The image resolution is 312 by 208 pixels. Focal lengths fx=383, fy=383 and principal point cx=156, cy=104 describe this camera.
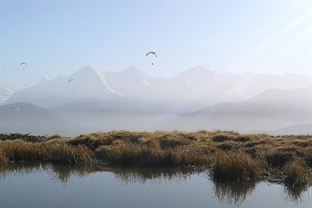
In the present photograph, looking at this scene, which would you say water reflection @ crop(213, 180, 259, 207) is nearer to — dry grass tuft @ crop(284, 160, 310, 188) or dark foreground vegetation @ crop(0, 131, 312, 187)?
dark foreground vegetation @ crop(0, 131, 312, 187)

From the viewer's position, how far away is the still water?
1454 centimetres

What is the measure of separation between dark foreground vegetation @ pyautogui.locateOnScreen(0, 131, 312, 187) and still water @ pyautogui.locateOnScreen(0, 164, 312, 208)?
2.79 feet

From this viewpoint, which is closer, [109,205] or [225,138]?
[109,205]

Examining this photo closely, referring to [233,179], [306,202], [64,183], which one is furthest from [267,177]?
[64,183]

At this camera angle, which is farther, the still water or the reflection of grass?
the reflection of grass

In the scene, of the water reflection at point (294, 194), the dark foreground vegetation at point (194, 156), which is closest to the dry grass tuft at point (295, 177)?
the dark foreground vegetation at point (194, 156)

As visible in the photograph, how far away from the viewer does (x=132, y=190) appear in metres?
16.3

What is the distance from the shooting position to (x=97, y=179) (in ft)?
60.1

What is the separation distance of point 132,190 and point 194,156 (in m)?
6.26

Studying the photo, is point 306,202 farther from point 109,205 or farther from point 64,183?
Result: point 64,183

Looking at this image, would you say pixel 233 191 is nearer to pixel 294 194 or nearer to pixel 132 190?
pixel 294 194

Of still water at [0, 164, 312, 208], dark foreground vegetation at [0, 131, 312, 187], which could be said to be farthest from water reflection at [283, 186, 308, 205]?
dark foreground vegetation at [0, 131, 312, 187]

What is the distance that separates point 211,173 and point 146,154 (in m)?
4.39

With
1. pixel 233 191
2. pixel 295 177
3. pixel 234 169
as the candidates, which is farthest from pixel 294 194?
pixel 234 169
